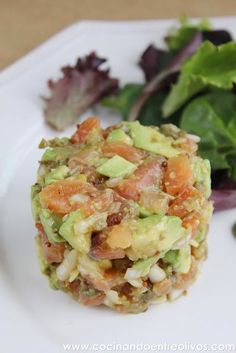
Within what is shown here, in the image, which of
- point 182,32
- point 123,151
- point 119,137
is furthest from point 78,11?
point 123,151

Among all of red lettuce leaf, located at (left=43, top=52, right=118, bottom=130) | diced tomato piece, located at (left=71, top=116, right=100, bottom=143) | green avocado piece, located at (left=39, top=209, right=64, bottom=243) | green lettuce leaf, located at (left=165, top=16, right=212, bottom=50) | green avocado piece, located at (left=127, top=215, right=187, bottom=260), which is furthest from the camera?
green lettuce leaf, located at (left=165, top=16, right=212, bottom=50)

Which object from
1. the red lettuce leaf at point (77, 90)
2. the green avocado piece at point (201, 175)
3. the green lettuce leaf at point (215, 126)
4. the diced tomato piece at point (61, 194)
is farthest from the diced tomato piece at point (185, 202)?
the red lettuce leaf at point (77, 90)

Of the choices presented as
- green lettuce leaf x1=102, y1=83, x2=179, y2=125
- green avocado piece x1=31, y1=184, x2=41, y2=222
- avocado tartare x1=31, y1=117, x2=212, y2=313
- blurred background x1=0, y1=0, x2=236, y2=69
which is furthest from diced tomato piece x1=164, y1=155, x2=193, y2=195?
blurred background x1=0, y1=0, x2=236, y2=69

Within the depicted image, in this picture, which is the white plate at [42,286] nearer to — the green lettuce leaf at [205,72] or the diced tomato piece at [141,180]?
the diced tomato piece at [141,180]

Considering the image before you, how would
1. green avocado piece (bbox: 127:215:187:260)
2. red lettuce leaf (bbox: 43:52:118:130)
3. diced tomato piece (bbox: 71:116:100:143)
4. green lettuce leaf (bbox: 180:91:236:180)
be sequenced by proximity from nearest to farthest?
green avocado piece (bbox: 127:215:187:260), diced tomato piece (bbox: 71:116:100:143), green lettuce leaf (bbox: 180:91:236:180), red lettuce leaf (bbox: 43:52:118:130)

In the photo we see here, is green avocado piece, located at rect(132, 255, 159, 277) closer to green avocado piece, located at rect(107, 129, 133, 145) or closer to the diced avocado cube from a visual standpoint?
the diced avocado cube

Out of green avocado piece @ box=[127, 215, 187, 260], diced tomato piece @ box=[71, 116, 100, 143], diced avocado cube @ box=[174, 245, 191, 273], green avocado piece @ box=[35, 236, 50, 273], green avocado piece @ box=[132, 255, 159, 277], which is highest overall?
diced tomato piece @ box=[71, 116, 100, 143]
